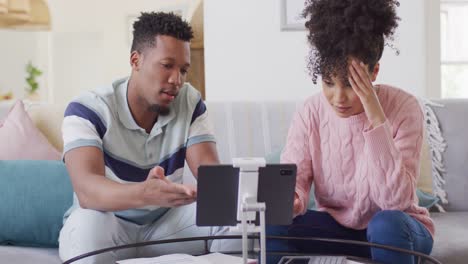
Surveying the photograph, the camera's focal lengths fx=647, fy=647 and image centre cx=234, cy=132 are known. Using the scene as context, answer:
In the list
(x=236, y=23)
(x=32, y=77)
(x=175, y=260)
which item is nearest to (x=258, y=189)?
(x=175, y=260)

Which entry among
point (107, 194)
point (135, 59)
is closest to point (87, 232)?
point (107, 194)

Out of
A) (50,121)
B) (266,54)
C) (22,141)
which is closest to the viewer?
A: (22,141)

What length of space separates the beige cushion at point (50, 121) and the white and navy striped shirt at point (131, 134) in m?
0.45

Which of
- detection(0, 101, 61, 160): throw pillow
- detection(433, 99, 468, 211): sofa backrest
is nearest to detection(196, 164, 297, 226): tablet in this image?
detection(0, 101, 61, 160): throw pillow

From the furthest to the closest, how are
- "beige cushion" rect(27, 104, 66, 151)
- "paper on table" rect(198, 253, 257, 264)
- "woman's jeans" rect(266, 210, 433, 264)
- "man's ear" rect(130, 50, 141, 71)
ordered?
"beige cushion" rect(27, 104, 66, 151)
"man's ear" rect(130, 50, 141, 71)
"woman's jeans" rect(266, 210, 433, 264)
"paper on table" rect(198, 253, 257, 264)

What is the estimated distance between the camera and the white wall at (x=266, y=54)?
10.0 feet

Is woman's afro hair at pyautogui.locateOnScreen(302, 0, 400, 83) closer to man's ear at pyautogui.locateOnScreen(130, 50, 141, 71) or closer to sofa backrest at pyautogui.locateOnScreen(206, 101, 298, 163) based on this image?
man's ear at pyautogui.locateOnScreen(130, 50, 141, 71)

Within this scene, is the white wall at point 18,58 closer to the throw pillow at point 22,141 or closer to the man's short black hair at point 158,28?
the throw pillow at point 22,141

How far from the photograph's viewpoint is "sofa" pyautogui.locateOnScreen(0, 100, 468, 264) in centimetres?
219

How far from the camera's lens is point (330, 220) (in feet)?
5.31

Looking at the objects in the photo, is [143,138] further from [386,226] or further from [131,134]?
[386,226]

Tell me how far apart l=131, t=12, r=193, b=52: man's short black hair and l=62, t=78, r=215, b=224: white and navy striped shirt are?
0.48 feet

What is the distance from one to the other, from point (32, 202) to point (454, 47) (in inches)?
122

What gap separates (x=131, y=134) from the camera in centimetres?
174
